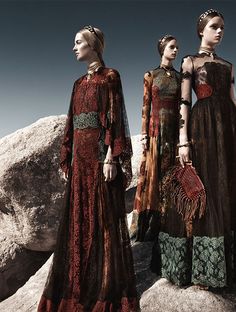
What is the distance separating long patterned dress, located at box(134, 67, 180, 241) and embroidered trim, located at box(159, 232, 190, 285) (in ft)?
3.89

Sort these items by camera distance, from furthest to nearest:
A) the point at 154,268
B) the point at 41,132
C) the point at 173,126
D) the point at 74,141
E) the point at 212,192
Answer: the point at 41,132, the point at 173,126, the point at 154,268, the point at 74,141, the point at 212,192

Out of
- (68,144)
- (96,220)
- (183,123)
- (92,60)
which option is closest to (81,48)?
(92,60)

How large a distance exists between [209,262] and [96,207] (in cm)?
112

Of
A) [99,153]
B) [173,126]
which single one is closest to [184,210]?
[99,153]

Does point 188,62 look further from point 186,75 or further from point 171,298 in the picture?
point 171,298

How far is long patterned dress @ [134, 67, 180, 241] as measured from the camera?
511 centimetres

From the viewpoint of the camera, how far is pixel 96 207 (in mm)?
3830

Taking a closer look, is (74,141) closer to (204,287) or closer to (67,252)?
(67,252)

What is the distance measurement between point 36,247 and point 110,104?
399cm

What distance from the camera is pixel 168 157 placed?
5.12 m

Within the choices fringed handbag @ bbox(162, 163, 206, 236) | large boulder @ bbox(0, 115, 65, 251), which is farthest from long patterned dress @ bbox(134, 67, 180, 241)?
large boulder @ bbox(0, 115, 65, 251)

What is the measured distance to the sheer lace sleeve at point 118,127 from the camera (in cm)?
377

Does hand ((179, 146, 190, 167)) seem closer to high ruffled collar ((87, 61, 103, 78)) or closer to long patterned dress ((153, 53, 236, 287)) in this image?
long patterned dress ((153, 53, 236, 287))

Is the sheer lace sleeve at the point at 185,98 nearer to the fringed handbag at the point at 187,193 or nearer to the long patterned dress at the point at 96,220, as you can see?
the fringed handbag at the point at 187,193
